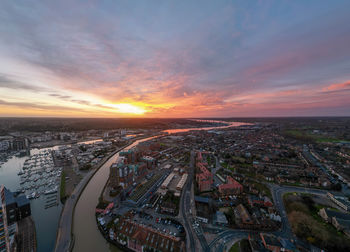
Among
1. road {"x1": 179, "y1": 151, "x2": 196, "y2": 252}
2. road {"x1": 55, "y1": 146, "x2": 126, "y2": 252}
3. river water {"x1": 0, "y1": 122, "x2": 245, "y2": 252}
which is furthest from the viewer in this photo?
river water {"x1": 0, "y1": 122, "x2": 245, "y2": 252}

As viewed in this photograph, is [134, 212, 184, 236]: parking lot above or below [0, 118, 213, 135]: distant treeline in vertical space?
below

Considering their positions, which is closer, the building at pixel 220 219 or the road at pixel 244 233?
the road at pixel 244 233

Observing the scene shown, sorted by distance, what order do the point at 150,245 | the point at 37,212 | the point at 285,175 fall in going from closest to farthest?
1. the point at 150,245
2. the point at 37,212
3. the point at 285,175

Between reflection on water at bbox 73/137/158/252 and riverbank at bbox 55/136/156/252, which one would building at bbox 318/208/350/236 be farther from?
riverbank at bbox 55/136/156/252

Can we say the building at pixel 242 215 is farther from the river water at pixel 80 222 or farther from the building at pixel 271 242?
the river water at pixel 80 222

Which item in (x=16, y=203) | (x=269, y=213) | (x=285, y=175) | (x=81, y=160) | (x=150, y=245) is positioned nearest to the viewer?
(x=150, y=245)

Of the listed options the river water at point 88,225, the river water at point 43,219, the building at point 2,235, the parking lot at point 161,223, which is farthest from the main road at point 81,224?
the building at point 2,235

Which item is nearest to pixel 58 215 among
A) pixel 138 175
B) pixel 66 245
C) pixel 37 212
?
pixel 37 212

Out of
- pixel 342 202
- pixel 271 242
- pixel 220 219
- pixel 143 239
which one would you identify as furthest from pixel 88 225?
pixel 342 202

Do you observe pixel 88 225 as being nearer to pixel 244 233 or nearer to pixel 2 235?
pixel 2 235

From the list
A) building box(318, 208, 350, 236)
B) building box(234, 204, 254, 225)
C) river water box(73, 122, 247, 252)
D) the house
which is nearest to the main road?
river water box(73, 122, 247, 252)

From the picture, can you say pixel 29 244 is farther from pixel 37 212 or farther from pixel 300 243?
pixel 300 243
